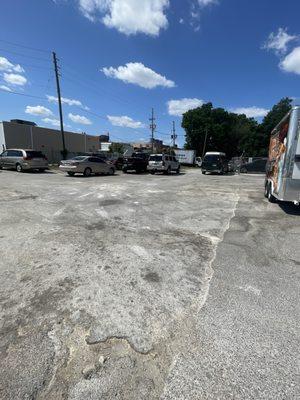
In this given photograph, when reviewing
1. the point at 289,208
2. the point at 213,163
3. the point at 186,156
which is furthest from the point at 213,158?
the point at 186,156

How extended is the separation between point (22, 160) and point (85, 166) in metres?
5.49

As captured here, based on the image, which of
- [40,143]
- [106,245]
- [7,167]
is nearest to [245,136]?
[40,143]

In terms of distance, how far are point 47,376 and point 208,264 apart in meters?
3.03

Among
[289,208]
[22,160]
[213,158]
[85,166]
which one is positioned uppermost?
[213,158]

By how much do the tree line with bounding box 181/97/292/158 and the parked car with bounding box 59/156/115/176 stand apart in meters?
45.3

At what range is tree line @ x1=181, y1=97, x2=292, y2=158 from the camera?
64.8 meters

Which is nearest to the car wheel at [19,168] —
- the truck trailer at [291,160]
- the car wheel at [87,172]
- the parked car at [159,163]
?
the car wheel at [87,172]

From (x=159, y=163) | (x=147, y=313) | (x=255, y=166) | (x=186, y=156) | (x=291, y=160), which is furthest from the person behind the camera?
(x=186, y=156)

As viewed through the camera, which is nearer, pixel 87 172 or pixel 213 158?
pixel 87 172

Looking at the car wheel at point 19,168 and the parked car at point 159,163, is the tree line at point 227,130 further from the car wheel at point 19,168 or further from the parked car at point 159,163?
the car wheel at point 19,168

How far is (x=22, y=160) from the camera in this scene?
2180 cm

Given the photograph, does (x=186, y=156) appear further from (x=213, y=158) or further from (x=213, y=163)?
(x=213, y=163)

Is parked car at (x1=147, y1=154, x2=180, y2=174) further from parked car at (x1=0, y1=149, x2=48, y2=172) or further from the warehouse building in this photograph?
the warehouse building

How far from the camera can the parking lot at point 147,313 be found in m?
2.28
